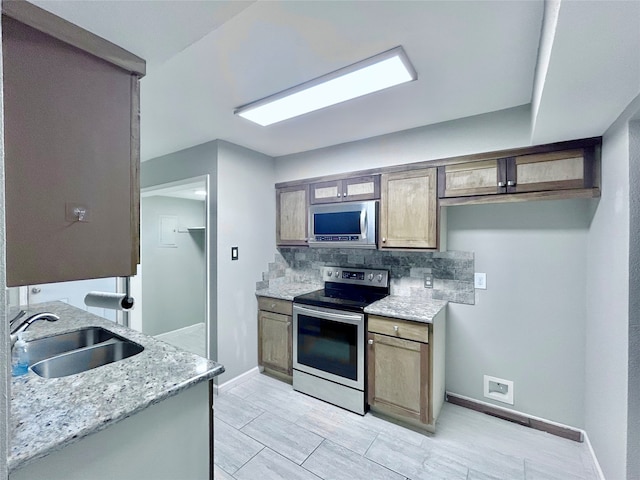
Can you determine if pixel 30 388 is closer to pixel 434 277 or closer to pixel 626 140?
pixel 434 277

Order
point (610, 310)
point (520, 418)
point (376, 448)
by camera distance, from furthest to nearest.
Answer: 1. point (520, 418)
2. point (376, 448)
3. point (610, 310)

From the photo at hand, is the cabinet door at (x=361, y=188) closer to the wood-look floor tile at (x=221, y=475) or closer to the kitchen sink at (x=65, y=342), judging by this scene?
the kitchen sink at (x=65, y=342)

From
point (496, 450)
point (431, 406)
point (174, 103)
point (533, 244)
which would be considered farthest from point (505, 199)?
point (174, 103)

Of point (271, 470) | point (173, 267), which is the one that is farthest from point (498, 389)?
point (173, 267)

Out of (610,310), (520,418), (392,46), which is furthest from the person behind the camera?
(520,418)

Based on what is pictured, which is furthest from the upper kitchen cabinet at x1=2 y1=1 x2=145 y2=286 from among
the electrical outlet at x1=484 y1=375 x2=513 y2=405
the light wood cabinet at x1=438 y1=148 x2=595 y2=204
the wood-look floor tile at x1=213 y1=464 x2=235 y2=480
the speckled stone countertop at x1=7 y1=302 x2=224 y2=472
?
the electrical outlet at x1=484 y1=375 x2=513 y2=405

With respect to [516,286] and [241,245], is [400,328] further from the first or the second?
[241,245]

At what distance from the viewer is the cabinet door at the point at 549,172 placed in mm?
1849

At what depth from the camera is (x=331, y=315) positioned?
246 cm

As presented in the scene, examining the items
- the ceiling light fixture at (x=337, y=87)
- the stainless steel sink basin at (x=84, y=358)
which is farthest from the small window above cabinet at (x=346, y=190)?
the stainless steel sink basin at (x=84, y=358)

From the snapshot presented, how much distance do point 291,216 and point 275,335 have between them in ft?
4.13

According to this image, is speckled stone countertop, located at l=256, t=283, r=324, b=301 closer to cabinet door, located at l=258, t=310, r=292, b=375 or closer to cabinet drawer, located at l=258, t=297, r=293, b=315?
cabinet drawer, located at l=258, t=297, r=293, b=315

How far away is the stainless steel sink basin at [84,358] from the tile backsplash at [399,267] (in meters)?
1.62

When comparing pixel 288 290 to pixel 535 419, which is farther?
pixel 288 290
